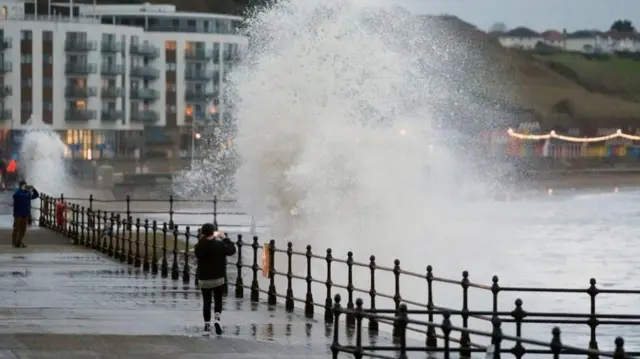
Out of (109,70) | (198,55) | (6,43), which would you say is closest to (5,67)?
(6,43)

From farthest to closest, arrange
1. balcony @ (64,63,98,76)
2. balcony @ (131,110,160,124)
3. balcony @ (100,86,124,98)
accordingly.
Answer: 1. balcony @ (131,110,160,124)
2. balcony @ (100,86,124,98)
3. balcony @ (64,63,98,76)

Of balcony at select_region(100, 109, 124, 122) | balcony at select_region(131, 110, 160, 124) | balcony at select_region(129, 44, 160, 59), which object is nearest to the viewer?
balcony at select_region(100, 109, 124, 122)

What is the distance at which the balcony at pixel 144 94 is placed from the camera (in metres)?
163

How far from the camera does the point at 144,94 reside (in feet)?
536

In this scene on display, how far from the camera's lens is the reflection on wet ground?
71.0ft

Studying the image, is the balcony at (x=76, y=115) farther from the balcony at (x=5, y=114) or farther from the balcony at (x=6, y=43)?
the balcony at (x=6, y=43)

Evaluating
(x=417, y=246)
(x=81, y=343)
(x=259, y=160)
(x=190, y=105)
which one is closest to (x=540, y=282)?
(x=417, y=246)

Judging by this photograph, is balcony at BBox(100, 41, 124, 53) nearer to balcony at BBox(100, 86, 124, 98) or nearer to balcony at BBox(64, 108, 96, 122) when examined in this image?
balcony at BBox(100, 86, 124, 98)

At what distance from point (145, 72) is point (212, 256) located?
142237mm

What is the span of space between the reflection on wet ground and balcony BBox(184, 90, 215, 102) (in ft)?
451

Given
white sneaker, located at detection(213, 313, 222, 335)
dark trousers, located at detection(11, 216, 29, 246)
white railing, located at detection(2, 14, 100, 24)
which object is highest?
white railing, located at detection(2, 14, 100, 24)

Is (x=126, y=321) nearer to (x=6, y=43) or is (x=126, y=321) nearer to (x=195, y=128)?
(x=6, y=43)

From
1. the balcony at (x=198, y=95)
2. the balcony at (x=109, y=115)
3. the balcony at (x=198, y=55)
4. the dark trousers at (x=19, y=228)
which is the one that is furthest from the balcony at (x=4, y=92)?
the dark trousers at (x=19, y=228)

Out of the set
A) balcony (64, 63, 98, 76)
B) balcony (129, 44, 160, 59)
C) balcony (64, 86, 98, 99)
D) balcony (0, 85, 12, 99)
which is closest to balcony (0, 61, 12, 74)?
balcony (0, 85, 12, 99)
